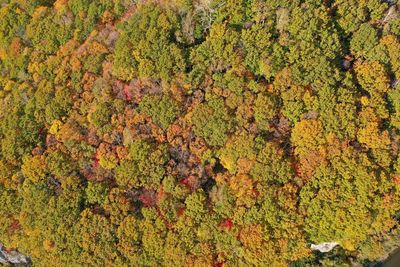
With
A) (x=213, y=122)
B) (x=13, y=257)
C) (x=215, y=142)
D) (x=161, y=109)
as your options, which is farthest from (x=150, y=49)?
(x=13, y=257)

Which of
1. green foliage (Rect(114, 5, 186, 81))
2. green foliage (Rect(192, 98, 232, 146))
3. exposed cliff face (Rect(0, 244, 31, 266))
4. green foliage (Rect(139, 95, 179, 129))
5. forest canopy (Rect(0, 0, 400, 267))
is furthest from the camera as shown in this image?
exposed cliff face (Rect(0, 244, 31, 266))

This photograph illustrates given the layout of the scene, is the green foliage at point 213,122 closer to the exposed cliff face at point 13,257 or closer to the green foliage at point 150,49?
the green foliage at point 150,49

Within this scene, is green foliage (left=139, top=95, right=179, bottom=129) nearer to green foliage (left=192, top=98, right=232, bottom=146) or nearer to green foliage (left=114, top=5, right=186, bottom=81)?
green foliage (left=192, top=98, right=232, bottom=146)

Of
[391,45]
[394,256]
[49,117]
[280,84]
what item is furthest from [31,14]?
[394,256]

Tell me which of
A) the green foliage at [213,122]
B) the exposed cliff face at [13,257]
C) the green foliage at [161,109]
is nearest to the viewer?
the green foliage at [213,122]

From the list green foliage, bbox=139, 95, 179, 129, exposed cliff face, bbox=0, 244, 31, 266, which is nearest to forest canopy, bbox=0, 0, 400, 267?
green foliage, bbox=139, 95, 179, 129

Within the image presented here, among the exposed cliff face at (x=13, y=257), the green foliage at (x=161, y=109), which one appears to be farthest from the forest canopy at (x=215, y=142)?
the exposed cliff face at (x=13, y=257)
